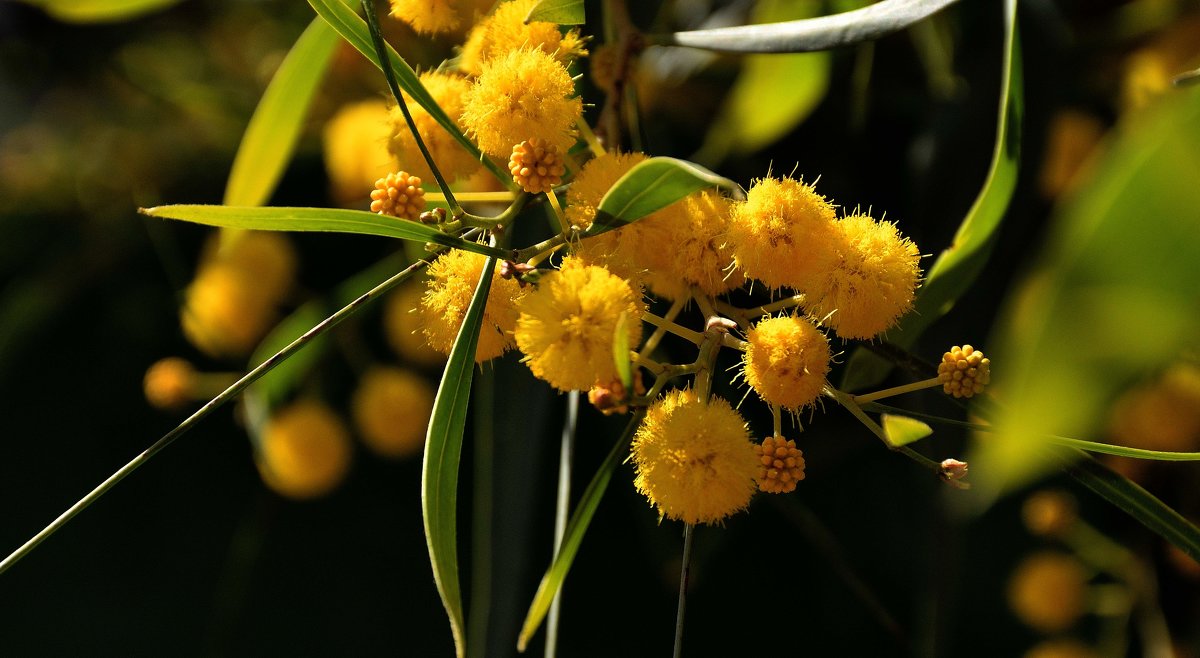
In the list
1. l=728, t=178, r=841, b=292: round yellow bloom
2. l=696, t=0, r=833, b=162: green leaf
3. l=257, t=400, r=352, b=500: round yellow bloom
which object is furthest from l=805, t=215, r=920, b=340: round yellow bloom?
l=257, t=400, r=352, b=500: round yellow bloom

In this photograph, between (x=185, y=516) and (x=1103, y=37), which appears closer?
(x=1103, y=37)

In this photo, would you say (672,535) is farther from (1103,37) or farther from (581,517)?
(1103,37)

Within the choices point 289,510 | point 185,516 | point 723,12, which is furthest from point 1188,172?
point 185,516

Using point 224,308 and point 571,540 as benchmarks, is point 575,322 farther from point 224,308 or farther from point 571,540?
point 224,308

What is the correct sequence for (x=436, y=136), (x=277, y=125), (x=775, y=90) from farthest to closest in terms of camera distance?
(x=775, y=90), (x=277, y=125), (x=436, y=136)

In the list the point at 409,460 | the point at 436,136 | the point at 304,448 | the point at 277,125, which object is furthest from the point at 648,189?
the point at 409,460

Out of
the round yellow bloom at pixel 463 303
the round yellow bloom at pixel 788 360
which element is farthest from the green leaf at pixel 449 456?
the round yellow bloom at pixel 788 360
